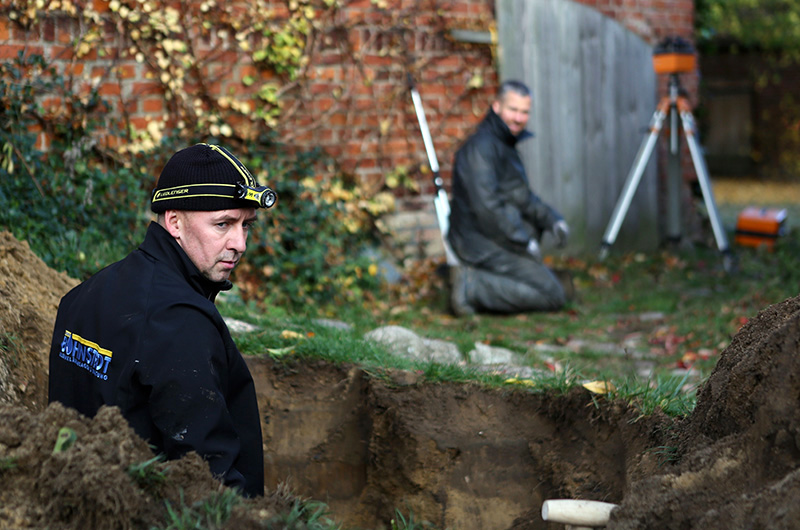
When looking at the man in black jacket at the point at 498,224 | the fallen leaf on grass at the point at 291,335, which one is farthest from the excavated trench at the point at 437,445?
the man in black jacket at the point at 498,224

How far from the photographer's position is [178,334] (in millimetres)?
2121

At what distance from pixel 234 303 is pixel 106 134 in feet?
5.72

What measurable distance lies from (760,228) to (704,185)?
56.7 inches

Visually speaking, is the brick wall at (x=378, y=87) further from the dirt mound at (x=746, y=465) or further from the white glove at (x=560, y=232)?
the dirt mound at (x=746, y=465)

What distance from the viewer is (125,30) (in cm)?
589

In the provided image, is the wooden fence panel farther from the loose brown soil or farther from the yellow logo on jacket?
the yellow logo on jacket

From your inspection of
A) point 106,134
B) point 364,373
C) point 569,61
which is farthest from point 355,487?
point 569,61

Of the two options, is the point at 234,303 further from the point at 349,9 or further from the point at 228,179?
the point at 349,9

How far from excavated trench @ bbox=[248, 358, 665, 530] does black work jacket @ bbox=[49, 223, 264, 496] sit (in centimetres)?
102

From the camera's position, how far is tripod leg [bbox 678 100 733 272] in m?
7.75

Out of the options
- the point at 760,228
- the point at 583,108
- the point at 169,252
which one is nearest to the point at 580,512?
the point at 169,252

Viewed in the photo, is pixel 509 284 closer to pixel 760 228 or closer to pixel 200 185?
pixel 760 228

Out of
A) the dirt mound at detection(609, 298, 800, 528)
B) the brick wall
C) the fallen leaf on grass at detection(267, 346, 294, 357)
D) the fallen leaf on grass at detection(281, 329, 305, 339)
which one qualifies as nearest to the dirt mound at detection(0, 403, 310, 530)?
the dirt mound at detection(609, 298, 800, 528)

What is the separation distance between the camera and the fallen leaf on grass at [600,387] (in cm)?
308
